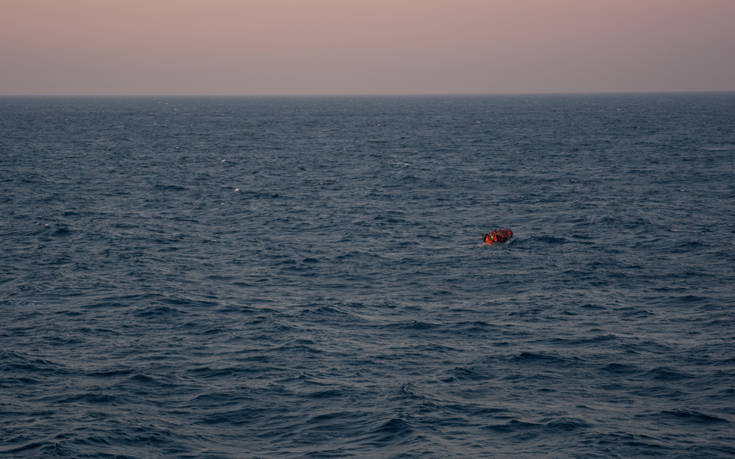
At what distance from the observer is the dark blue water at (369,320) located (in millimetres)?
28453

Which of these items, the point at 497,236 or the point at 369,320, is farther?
the point at 497,236

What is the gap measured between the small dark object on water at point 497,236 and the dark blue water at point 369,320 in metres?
0.75

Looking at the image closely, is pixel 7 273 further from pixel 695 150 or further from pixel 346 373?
pixel 695 150

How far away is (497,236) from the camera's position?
59.6 m

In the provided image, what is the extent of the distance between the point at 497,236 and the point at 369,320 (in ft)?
70.0

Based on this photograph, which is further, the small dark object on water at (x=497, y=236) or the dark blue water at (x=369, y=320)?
the small dark object on water at (x=497, y=236)

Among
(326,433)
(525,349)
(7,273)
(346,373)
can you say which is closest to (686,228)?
(525,349)

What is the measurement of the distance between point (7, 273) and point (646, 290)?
1747 inches

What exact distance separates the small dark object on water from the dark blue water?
746 mm

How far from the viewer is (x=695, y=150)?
404ft

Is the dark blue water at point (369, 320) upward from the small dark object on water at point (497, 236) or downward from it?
downward

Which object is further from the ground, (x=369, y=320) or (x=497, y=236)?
(x=497, y=236)

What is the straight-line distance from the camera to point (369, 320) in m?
41.8

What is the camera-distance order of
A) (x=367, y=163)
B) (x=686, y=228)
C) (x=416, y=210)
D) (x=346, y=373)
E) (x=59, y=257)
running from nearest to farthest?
(x=346, y=373) → (x=59, y=257) → (x=686, y=228) → (x=416, y=210) → (x=367, y=163)
